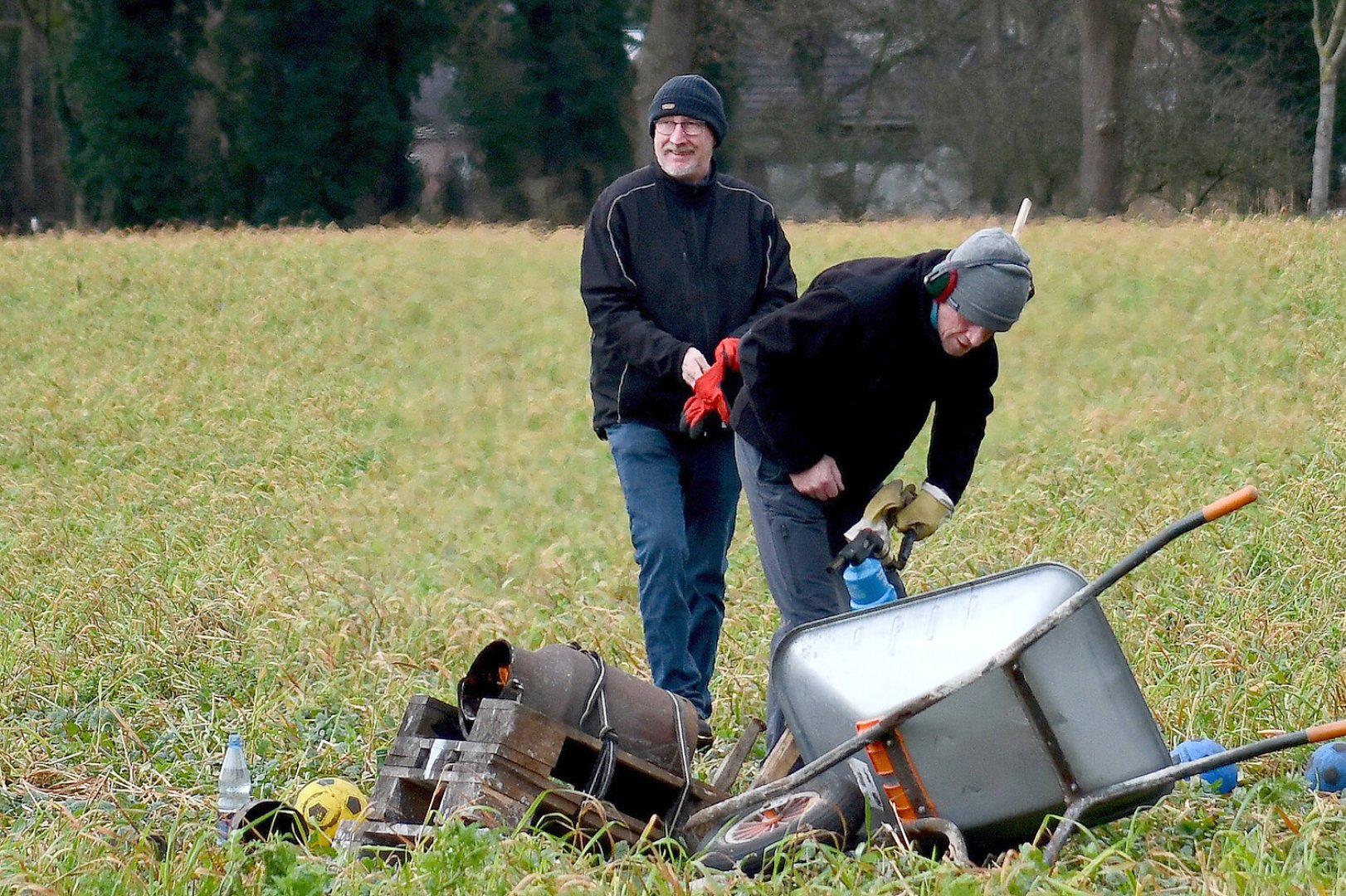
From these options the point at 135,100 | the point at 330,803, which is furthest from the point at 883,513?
the point at 135,100

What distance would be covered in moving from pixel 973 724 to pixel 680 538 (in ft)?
5.48

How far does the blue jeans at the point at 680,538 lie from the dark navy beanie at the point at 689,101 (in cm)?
97

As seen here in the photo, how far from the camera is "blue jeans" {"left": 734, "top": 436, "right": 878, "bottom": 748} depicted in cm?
430

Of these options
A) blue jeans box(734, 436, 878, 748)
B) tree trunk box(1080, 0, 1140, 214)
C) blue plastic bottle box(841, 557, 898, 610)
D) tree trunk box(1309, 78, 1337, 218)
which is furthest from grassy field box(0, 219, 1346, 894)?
tree trunk box(1309, 78, 1337, 218)

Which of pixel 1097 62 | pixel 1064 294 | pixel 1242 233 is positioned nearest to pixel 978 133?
pixel 1097 62

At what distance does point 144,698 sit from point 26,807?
3.03 feet

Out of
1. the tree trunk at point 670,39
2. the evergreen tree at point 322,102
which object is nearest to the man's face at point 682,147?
the tree trunk at point 670,39

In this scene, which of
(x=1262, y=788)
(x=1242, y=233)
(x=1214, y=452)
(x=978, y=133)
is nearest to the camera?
(x=1262, y=788)

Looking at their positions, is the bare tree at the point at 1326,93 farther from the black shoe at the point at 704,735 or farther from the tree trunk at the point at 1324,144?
the black shoe at the point at 704,735

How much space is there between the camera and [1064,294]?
14.9 meters

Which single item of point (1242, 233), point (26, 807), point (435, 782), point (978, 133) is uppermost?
point (978, 133)

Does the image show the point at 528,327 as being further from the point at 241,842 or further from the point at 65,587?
the point at 241,842

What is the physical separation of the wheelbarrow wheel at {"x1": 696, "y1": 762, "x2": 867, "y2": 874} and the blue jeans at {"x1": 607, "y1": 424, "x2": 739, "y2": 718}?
3.56ft

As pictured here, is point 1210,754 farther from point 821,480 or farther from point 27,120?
point 27,120
